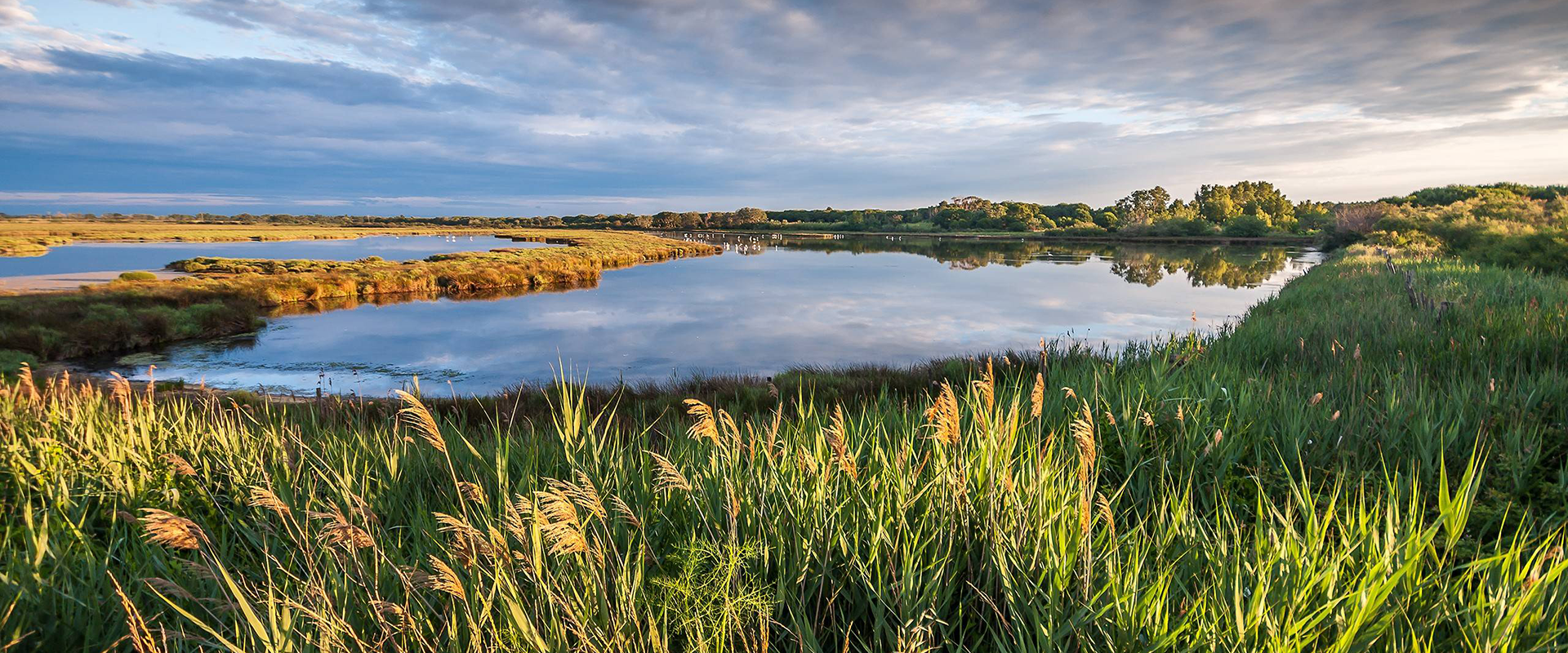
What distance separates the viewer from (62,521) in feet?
13.5

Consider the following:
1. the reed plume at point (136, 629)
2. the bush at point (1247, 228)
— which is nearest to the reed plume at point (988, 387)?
the reed plume at point (136, 629)

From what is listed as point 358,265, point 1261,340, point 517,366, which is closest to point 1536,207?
point 1261,340

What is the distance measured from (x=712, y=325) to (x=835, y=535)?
2902cm

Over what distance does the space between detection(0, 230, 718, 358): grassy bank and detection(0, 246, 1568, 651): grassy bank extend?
72.4ft

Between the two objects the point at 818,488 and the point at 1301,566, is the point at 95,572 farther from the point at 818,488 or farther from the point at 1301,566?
the point at 1301,566

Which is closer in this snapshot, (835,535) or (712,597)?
(712,597)

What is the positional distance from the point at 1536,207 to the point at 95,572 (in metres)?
68.4

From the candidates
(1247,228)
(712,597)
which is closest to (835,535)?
(712,597)

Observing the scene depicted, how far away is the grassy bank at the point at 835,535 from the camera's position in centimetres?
248

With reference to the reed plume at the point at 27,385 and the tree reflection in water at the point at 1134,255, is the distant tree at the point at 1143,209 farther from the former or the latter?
the reed plume at the point at 27,385

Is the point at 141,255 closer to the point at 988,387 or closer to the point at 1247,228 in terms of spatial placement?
the point at 988,387

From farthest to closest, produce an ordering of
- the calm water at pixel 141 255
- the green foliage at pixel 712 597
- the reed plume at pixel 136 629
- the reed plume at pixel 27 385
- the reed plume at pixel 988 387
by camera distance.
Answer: the calm water at pixel 141 255 → the reed plume at pixel 27 385 → the reed plume at pixel 988 387 → the green foliage at pixel 712 597 → the reed plume at pixel 136 629

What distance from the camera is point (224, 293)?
3197cm

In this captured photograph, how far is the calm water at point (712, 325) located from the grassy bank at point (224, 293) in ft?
5.61
